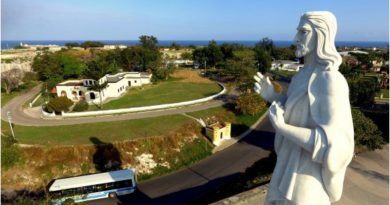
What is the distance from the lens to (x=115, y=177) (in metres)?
19.0

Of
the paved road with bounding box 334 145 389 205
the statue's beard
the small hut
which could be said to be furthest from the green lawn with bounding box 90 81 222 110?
the statue's beard

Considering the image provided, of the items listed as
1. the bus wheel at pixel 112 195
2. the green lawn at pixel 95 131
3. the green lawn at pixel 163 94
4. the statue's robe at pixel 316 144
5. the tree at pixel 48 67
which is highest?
the tree at pixel 48 67

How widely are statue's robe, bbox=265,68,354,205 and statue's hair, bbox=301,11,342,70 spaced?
6.0 inches

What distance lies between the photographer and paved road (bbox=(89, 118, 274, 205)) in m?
18.7

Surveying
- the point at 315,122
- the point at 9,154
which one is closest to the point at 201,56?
the point at 9,154

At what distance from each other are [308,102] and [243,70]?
38.1 meters

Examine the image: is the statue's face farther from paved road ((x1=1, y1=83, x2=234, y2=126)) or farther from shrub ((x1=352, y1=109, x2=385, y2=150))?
paved road ((x1=1, y1=83, x2=234, y2=126))

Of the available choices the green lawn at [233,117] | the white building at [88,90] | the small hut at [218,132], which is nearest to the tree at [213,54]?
the white building at [88,90]

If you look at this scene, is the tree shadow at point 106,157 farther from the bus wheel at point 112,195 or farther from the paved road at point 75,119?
the paved road at point 75,119

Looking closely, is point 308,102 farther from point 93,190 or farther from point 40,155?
point 40,155

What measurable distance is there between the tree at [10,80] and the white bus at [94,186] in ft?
105

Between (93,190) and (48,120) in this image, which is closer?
(93,190)

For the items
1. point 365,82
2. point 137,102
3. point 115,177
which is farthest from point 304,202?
point 365,82

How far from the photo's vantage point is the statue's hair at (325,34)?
13.0 ft
